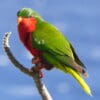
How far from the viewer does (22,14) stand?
5.88 feet

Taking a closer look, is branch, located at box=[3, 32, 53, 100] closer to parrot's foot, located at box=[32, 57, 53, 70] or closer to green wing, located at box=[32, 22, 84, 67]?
parrot's foot, located at box=[32, 57, 53, 70]

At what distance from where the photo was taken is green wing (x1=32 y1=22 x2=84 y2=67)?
68.8 inches

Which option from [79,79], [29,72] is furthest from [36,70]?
[79,79]

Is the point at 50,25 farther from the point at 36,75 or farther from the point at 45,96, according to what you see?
the point at 45,96

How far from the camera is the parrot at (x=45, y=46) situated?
1696 mm

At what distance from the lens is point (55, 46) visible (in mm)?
1827

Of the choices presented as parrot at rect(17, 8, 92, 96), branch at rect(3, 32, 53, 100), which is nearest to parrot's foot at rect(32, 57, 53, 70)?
parrot at rect(17, 8, 92, 96)

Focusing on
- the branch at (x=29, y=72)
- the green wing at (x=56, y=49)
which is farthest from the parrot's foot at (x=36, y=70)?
the green wing at (x=56, y=49)

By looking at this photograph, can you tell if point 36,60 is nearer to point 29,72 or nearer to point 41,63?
point 41,63

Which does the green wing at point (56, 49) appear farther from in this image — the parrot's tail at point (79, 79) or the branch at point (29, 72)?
the branch at point (29, 72)

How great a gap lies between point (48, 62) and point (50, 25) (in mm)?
474

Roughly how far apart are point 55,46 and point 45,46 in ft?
0.27

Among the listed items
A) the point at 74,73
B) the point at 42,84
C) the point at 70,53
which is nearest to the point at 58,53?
the point at 70,53

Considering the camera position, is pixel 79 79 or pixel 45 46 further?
pixel 45 46
